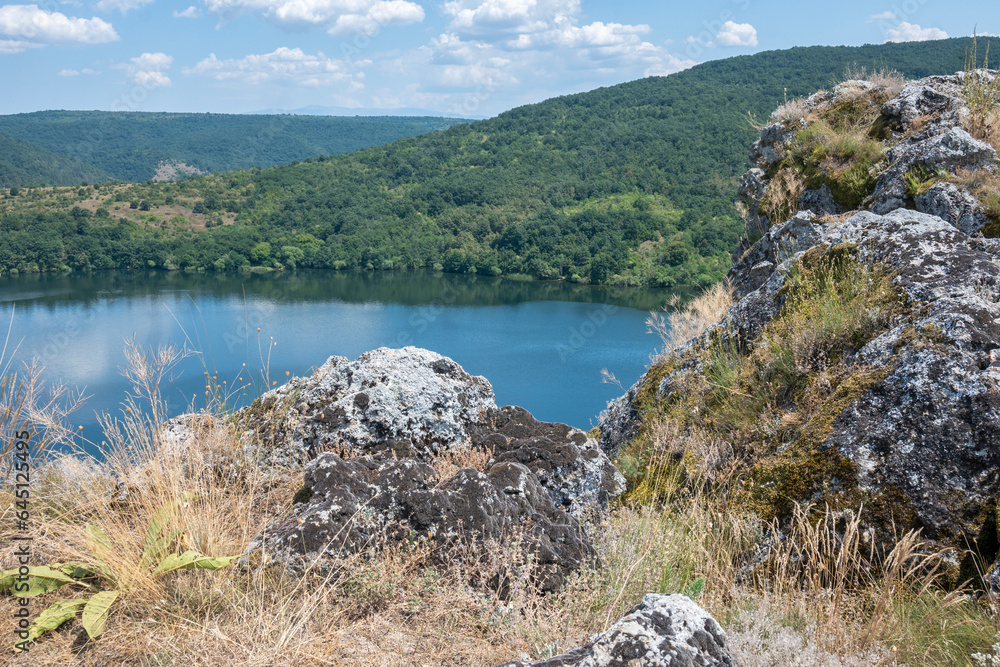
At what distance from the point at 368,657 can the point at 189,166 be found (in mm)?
178489

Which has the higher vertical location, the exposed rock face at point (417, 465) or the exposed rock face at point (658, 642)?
the exposed rock face at point (658, 642)

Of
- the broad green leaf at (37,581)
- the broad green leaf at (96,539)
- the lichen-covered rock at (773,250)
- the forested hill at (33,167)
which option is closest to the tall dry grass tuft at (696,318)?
the lichen-covered rock at (773,250)

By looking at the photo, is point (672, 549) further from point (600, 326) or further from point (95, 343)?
point (95, 343)

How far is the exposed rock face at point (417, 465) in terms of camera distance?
238 cm

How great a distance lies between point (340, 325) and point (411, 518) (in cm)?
4274

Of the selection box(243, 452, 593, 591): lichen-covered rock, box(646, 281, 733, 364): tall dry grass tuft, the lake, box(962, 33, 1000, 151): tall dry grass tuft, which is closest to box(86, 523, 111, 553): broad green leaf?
box(243, 452, 593, 591): lichen-covered rock

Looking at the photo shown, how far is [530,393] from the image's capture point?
32.2 metres

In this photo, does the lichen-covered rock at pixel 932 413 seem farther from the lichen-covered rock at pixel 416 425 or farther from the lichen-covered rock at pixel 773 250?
the lichen-covered rock at pixel 773 250

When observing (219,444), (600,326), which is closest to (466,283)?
(600,326)

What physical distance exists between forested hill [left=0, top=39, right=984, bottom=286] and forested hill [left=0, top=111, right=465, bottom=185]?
84.2 metres

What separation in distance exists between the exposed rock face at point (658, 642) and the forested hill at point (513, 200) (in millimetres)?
51381

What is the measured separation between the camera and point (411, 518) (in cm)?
247

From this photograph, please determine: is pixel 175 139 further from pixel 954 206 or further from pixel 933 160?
pixel 954 206

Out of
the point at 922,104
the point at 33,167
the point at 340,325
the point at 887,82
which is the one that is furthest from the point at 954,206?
the point at 33,167
